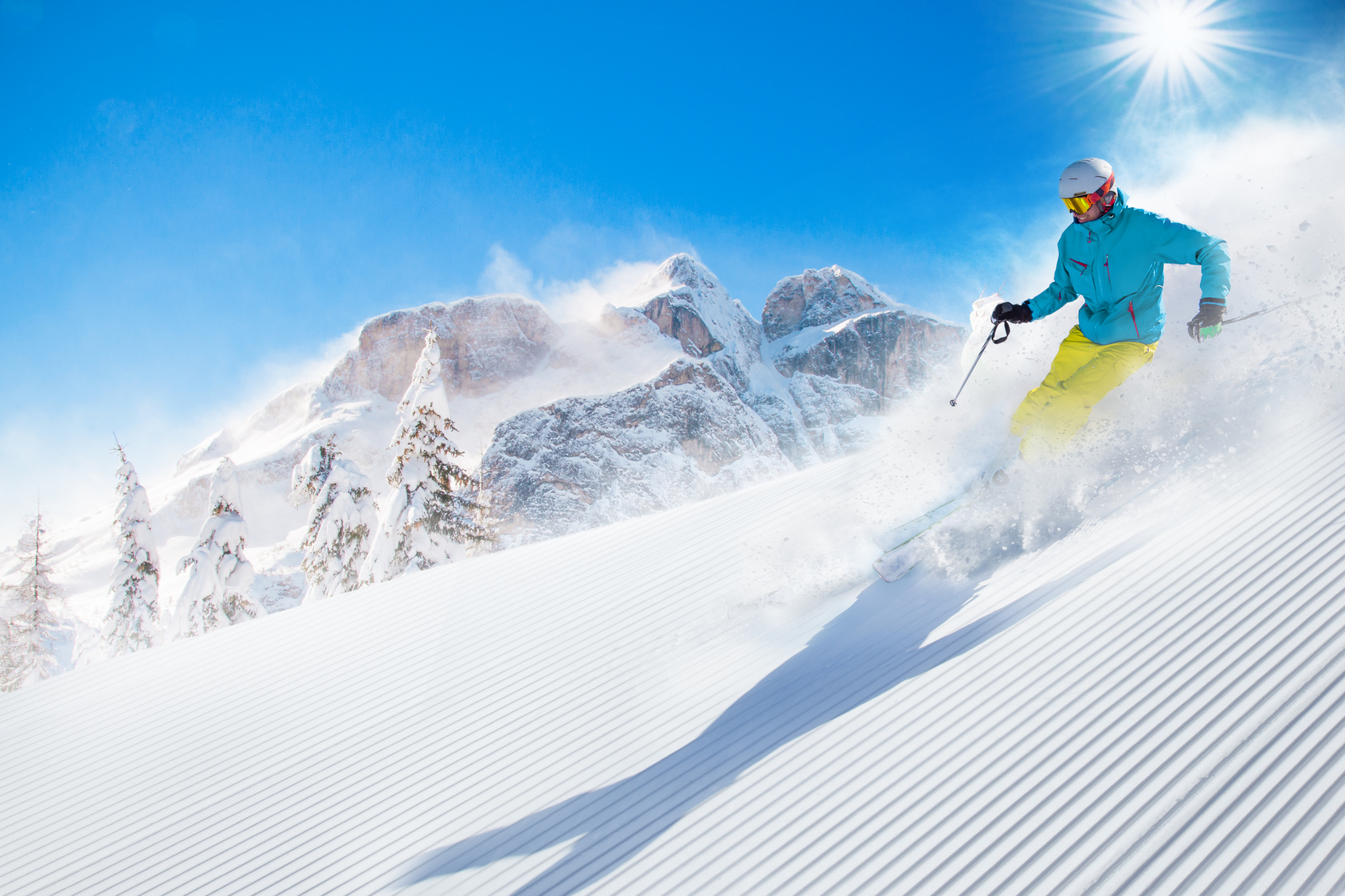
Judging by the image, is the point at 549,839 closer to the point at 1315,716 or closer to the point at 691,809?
the point at 691,809

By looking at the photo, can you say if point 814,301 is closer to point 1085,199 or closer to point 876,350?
point 876,350

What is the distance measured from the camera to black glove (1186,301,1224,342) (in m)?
3.75

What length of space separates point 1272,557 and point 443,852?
4547mm

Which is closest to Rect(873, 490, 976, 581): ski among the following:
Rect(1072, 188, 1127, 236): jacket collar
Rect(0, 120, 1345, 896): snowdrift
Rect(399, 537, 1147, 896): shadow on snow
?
Rect(0, 120, 1345, 896): snowdrift

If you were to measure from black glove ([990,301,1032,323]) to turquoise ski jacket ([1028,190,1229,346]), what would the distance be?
343 mm

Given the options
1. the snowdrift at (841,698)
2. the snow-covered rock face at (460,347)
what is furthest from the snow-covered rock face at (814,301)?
the snowdrift at (841,698)

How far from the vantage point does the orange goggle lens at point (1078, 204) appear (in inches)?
161

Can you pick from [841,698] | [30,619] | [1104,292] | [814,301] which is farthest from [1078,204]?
[814,301]

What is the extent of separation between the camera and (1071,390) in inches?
173

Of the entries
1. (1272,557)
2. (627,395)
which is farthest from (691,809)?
(627,395)

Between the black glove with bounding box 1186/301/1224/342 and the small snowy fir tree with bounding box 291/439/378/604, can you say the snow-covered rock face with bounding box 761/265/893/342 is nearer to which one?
the small snowy fir tree with bounding box 291/439/378/604

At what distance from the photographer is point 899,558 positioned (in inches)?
183

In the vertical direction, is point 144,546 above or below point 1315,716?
above

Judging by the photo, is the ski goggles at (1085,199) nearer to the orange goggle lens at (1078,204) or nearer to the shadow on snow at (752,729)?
the orange goggle lens at (1078,204)
